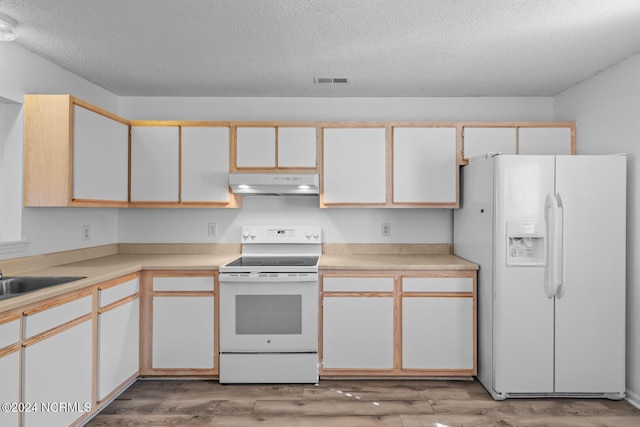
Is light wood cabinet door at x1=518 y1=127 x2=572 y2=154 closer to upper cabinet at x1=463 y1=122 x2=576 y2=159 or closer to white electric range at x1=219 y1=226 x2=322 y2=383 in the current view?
upper cabinet at x1=463 y1=122 x2=576 y2=159

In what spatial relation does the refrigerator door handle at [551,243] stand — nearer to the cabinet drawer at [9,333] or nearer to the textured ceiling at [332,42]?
the textured ceiling at [332,42]

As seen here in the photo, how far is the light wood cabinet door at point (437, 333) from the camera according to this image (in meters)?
3.14

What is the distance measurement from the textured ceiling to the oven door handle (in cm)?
155

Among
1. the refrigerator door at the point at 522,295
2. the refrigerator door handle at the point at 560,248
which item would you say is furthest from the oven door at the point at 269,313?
the refrigerator door handle at the point at 560,248

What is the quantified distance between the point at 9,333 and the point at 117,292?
931 mm

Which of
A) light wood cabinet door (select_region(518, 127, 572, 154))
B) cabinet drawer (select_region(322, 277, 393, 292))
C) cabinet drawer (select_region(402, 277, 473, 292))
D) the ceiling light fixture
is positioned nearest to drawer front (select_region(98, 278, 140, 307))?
cabinet drawer (select_region(322, 277, 393, 292))

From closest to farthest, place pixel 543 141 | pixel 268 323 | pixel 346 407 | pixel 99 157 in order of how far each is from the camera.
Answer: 1. pixel 346 407
2. pixel 99 157
3. pixel 268 323
4. pixel 543 141

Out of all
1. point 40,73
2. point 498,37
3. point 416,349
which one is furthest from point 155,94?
point 416,349

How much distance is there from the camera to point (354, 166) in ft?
11.5

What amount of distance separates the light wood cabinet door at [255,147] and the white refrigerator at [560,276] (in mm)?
1770

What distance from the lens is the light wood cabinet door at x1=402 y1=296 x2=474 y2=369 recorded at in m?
3.14

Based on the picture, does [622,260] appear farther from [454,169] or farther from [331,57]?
[331,57]

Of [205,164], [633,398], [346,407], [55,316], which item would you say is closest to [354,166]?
[205,164]

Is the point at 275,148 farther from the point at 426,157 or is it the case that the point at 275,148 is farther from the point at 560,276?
the point at 560,276
